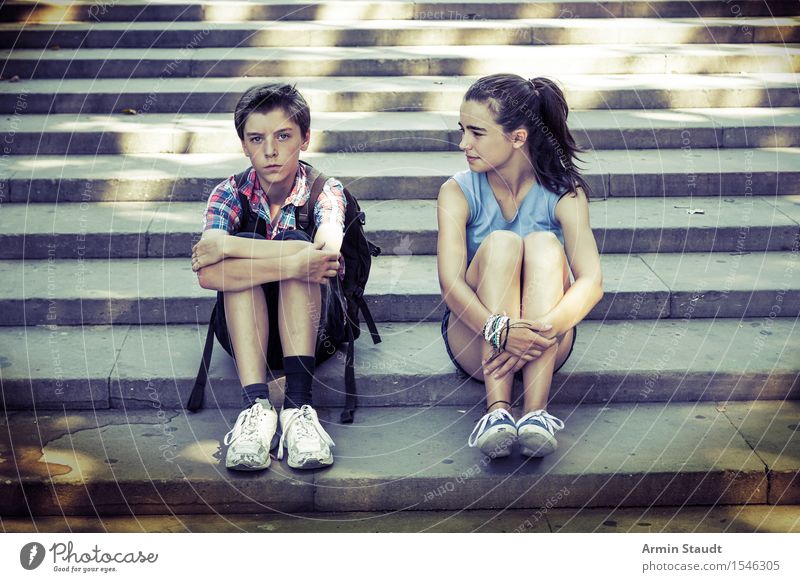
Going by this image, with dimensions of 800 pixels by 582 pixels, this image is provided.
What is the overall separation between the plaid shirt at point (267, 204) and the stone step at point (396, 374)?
653 mm

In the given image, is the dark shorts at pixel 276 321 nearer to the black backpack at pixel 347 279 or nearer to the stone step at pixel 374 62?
the black backpack at pixel 347 279

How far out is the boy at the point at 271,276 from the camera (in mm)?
3637

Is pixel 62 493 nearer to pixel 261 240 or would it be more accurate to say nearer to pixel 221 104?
pixel 261 240

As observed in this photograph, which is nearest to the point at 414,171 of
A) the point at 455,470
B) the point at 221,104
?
the point at 221,104

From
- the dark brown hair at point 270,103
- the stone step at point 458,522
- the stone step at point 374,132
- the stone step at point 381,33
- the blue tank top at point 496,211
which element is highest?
the stone step at point 381,33

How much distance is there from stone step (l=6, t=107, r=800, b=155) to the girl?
2.01 meters

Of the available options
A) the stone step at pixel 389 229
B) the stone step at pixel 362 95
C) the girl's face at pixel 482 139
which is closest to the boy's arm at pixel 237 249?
the girl's face at pixel 482 139

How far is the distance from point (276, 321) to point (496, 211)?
0.98 metres

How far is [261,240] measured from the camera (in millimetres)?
3742

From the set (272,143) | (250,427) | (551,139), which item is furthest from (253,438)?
(551,139)

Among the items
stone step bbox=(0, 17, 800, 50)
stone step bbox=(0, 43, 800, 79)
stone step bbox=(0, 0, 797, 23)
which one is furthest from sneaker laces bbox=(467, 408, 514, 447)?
stone step bbox=(0, 0, 797, 23)

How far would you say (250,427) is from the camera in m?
3.61

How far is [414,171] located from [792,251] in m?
2.07

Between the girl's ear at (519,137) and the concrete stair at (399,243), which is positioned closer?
the concrete stair at (399,243)
